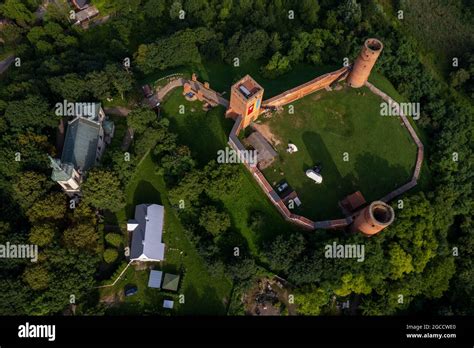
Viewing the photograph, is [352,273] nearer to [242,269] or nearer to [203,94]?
[242,269]

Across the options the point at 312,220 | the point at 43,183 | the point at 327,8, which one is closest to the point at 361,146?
the point at 312,220

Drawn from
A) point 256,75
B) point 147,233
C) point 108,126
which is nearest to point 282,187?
point 147,233

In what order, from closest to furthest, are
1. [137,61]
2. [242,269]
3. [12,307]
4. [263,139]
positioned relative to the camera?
[12,307] → [242,269] → [263,139] → [137,61]

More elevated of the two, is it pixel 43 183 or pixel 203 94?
pixel 203 94

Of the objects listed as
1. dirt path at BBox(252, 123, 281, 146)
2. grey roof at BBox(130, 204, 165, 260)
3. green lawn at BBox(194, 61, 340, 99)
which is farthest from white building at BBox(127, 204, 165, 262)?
green lawn at BBox(194, 61, 340, 99)

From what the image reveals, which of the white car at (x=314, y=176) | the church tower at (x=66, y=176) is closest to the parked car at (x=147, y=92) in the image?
the church tower at (x=66, y=176)

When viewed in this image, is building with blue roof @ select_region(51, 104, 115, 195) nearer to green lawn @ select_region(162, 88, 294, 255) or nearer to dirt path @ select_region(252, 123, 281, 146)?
green lawn @ select_region(162, 88, 294, 255)
